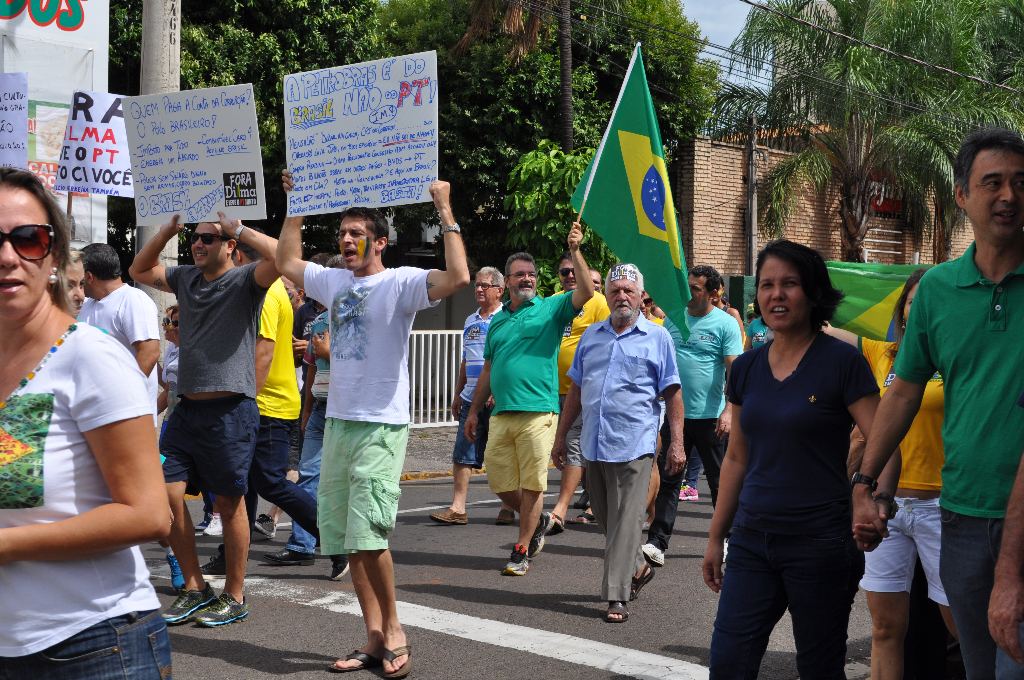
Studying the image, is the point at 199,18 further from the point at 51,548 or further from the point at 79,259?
the point at 51,548

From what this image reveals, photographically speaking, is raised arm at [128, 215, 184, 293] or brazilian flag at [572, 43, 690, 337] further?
brazilian flag at [572, 43, 690, 337]

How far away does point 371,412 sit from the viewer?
477 centimetres

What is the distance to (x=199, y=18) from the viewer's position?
61.9ft

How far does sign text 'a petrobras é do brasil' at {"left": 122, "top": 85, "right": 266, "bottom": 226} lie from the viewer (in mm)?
5699

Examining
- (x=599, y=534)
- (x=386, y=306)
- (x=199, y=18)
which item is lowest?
(x=599, y=534)

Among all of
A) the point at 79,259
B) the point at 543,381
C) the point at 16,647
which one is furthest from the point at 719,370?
the point at 16,647

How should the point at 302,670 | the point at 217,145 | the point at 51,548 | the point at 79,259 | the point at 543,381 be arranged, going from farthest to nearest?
1. the point at 543,381
2. the point at 79,259
3. the point at 217,145
4. the point at 302,670
5. the point at 51,548

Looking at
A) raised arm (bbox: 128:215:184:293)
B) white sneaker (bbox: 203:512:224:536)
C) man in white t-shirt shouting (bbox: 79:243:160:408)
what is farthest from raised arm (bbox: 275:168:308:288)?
white sneaker (bbox: 203:512:224:536)

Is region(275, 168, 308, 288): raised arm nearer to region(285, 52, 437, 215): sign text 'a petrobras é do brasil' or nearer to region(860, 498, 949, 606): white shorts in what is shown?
region(285, 52, 437, 215): sign text 'a petrobras é do brasil'

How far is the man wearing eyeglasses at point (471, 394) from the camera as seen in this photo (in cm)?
859

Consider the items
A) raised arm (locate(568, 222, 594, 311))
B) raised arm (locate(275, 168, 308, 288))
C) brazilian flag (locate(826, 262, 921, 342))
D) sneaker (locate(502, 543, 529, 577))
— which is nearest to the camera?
raised arm (locate(275, 168, 308, 288))

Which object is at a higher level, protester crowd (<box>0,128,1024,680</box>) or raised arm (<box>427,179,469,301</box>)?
raised arm (<box>427,179,469,301</box>)

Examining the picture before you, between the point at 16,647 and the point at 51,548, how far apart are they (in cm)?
24

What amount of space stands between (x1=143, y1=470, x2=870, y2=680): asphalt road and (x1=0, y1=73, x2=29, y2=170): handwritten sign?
133 inches
